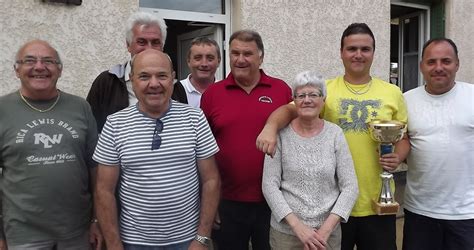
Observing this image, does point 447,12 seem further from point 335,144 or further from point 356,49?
point 335,144

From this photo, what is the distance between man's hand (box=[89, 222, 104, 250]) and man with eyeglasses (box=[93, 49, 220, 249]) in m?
0.22

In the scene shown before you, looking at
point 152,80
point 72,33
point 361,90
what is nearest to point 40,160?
point 152,80

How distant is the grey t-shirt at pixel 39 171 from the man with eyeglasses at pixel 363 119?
1.31 m

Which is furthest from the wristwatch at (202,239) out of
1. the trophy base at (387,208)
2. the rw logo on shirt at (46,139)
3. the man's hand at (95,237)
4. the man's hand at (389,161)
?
the man's hand at (389,161)

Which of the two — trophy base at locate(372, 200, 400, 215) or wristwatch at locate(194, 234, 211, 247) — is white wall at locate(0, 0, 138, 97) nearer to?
wristwatch at locate(194, 234, 211, 247)

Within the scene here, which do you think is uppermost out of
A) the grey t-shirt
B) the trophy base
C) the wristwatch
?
the grey t-shirt

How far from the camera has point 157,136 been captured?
2227 mm

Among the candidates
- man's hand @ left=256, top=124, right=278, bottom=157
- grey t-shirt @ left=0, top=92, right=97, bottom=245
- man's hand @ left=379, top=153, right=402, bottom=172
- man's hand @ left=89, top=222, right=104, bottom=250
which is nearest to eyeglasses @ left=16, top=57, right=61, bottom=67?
grey t-shirt @ left=0, top=92, right=97, bottom=245

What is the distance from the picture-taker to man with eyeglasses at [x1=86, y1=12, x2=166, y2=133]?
8.93 ft

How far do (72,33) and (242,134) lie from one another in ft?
6.34

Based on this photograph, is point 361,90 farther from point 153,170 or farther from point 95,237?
point 95,237

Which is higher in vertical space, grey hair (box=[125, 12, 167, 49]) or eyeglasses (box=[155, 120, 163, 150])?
grey hair (box=[125, 12, 167, 49])

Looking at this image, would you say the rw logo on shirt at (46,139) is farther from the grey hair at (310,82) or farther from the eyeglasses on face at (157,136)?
the grey hair at (310,82)

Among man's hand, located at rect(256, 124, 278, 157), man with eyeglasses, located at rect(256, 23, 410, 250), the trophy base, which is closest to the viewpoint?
man's hand, located at rect(256, 124, 278, 157)
